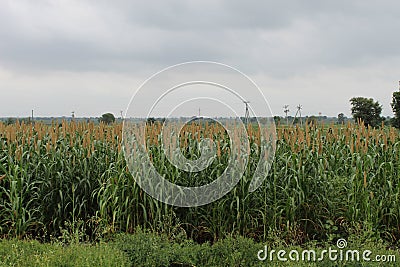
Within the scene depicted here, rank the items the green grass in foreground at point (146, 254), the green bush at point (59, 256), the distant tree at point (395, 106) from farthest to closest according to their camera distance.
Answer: the distant tree at point (395, 106) < the green grass in foreground at point (146, 254) < the green bush at point (59, 256)

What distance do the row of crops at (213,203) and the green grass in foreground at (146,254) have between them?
1.87ft

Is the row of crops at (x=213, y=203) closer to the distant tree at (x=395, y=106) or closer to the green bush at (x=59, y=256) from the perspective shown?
the green bush at (x=59, y=256)

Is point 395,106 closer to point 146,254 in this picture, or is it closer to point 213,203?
point 213,203

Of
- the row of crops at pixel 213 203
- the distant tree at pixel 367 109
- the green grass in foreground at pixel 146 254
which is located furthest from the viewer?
the distant tree at pixel 367 109

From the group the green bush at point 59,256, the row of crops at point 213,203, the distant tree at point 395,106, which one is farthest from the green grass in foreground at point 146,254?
the distant tree at point 395,106

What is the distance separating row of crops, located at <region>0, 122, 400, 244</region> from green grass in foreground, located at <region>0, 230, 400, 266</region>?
569 millimetres

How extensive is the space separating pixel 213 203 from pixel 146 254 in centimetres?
146

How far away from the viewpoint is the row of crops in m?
5.92

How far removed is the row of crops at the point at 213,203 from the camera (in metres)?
5.92

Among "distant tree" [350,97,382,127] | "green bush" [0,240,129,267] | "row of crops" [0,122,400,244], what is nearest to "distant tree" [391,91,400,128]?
Result: "distant tree" [350,97,382,127]

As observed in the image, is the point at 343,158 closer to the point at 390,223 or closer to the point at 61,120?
the point at 390,223

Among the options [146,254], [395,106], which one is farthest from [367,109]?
[146,254]

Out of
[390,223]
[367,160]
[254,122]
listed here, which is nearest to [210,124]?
[254,122]

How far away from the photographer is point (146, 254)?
492cm
